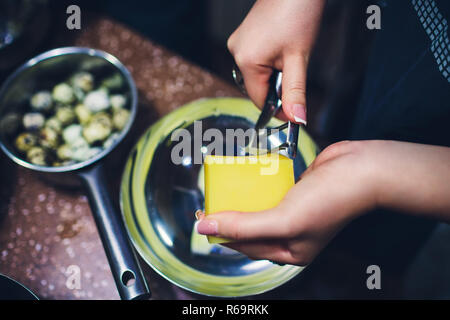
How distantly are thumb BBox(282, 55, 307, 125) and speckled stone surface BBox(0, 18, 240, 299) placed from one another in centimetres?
23

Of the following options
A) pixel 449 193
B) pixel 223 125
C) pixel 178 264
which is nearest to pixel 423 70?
pixel 449 193

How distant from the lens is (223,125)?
66 centimetres

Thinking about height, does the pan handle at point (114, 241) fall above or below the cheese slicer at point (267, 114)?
below

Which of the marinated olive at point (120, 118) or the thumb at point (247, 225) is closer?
the thumb at point (247, 225)

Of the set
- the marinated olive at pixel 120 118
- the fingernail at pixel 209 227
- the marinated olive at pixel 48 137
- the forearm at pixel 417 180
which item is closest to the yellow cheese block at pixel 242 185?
the fingernail at pixel 209 227

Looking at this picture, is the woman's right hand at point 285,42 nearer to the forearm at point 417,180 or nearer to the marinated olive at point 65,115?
the forearm at point 417,180

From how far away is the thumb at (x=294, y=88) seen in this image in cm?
52

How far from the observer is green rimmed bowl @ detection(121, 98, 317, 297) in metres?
0.55

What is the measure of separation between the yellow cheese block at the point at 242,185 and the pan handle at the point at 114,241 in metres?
0.13

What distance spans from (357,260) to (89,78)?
0.77 metres

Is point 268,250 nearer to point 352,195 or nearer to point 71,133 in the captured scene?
point 352,195

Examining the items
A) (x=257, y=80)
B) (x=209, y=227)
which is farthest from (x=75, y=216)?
(x=257, y=80)

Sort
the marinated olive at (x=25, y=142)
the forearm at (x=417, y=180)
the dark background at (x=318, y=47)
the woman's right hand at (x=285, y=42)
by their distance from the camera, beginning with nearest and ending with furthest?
the forearm at (x=417, y=180) < the woman's right hand at (x=285, y=42) < the marinated olive at (x=25, y=142) < the dark background at (x=318, y=47)

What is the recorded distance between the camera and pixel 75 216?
0.67m
